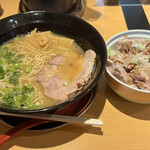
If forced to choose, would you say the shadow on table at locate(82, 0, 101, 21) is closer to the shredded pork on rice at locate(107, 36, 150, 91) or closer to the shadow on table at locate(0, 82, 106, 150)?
the shredded pork on rice at locate(107, 36, 150, 91)

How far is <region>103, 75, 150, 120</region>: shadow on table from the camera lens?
145 centimetres

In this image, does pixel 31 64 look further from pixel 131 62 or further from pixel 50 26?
pixel 131 62

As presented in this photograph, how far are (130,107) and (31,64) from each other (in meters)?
1.01

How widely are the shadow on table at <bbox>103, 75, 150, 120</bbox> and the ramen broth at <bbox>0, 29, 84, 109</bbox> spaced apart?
0.40 meters

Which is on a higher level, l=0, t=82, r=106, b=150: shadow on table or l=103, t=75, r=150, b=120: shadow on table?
l=0, t=82, r=106, b=150: shadow on table

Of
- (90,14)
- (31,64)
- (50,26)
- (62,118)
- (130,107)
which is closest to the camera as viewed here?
(62,118)

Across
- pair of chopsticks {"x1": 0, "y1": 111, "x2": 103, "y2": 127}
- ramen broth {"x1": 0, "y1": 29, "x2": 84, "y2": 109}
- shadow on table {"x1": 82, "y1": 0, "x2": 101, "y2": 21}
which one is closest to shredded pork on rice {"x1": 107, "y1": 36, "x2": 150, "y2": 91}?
ramen broth {"x1": 0, "y1": 29, "x2": 84, "y2": 109}

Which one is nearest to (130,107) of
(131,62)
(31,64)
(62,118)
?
(131,62)

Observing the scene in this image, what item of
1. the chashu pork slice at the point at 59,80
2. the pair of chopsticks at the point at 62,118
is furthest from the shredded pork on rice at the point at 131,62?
the pair of chopsticks at the point at 62,118

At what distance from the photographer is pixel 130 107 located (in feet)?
4.88

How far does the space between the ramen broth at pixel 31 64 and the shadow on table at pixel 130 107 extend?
398 mm

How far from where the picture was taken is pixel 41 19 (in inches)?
70.7

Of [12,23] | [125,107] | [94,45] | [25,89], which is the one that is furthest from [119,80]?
[12,23]

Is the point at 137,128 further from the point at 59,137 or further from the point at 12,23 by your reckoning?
the point at 12,23
